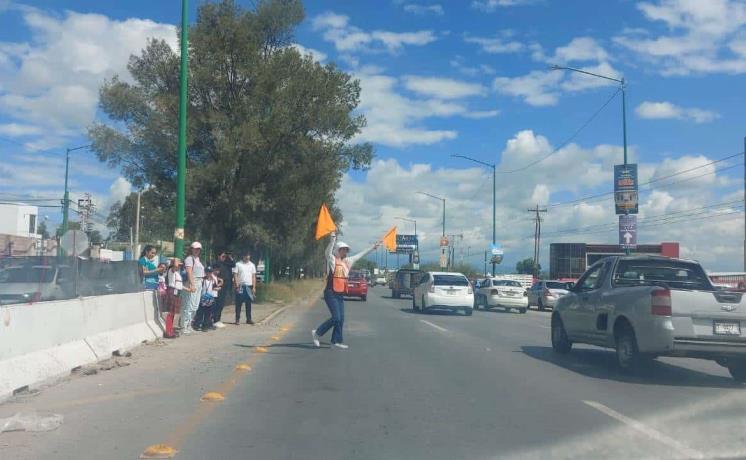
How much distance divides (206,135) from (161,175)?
2.49 meters

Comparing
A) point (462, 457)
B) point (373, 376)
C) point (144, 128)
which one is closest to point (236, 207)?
point (144, 128)

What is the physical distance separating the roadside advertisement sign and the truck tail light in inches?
723

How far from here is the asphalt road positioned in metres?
6.70

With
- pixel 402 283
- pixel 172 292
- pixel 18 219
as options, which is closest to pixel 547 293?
pixel 402 283

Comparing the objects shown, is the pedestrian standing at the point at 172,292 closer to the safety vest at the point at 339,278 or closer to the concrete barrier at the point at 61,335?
the concrete barrier at the point at 61,335

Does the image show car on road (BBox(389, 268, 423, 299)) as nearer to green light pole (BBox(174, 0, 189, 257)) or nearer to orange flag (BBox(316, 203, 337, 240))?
orange flag (BBox(316, 203, 337, 240))

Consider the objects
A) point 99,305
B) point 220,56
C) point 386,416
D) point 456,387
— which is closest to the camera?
point 386,416

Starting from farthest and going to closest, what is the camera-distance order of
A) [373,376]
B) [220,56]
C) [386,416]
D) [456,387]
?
[220,56] < [373,376] < [456,387] < [386,416]

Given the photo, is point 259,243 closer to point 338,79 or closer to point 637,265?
point 338,79

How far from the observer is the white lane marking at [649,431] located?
6.60 metres

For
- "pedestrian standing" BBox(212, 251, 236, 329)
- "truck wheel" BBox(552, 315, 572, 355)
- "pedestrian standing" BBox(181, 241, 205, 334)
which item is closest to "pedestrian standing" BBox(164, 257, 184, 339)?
"pedestrian standing" BBox(181, 241, 205, 334)

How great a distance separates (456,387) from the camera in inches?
390

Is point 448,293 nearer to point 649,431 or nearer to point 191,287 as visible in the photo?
point 191,287

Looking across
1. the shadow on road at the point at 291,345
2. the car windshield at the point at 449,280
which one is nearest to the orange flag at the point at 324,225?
the shadow on road at the point at 291,345
